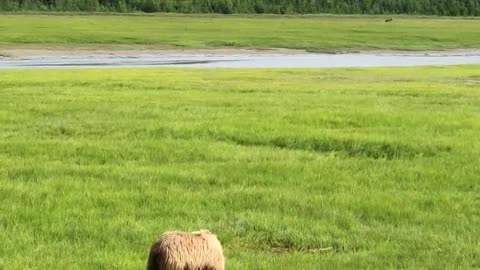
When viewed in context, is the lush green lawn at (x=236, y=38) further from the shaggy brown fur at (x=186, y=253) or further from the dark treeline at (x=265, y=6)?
the shaggy brown fur at (x=186, y=253)

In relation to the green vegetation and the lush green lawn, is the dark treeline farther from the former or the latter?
the green vegetation

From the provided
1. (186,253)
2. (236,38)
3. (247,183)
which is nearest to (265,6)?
(236,38)

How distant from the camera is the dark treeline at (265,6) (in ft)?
429

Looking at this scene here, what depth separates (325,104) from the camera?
19109 mm

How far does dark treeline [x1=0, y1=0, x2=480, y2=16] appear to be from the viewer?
131m

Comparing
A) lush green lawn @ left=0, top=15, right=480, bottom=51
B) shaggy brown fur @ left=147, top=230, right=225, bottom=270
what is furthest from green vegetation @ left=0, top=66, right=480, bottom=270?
lush green lawn @ left=0, top=15, right=480, bottom=51

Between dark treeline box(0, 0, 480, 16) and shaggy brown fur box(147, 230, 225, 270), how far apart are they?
403 feet

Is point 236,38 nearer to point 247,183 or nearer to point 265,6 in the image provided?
point 247,183

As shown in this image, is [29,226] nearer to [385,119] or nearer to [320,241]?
[320,241]

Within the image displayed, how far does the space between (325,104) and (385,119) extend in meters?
3.35

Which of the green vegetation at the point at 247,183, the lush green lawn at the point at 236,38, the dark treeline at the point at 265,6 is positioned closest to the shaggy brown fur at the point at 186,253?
the green vegetation at the point at 247,183

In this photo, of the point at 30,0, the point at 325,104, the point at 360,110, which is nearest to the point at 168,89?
the point at 325,104

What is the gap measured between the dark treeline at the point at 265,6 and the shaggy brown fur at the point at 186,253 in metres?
123

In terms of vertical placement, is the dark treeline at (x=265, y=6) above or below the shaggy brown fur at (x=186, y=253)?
below
